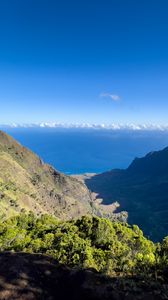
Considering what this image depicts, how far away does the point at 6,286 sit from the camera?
2523 cm

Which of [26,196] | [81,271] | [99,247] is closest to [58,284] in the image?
[81,271]

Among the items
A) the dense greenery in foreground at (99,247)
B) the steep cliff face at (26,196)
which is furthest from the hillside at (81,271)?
the steep cliff face at (26,196)

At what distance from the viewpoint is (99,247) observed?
179ft

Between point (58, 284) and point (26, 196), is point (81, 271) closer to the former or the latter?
point (58, 284)

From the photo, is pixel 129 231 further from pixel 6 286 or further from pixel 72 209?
pixel 72 209

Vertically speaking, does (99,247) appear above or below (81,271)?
above

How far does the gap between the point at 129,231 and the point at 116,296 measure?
40.3m

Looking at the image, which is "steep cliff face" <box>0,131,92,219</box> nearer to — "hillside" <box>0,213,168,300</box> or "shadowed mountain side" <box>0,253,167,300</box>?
"hillside" <box>0,213,168,300</box>

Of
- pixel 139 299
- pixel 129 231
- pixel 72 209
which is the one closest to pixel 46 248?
pixel 129 231

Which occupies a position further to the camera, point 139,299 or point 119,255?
point 119,255

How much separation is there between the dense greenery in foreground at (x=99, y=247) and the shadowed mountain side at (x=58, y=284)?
781 centimetres

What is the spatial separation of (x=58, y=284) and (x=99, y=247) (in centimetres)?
2850

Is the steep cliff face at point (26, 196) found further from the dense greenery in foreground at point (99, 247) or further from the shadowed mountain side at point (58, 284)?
the shadowed mountain side at point (58, 284)

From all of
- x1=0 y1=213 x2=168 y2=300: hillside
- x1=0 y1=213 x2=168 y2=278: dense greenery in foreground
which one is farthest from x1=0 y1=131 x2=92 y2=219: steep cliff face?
x1=0 y1=213 x2=168 y2=300: hillside
